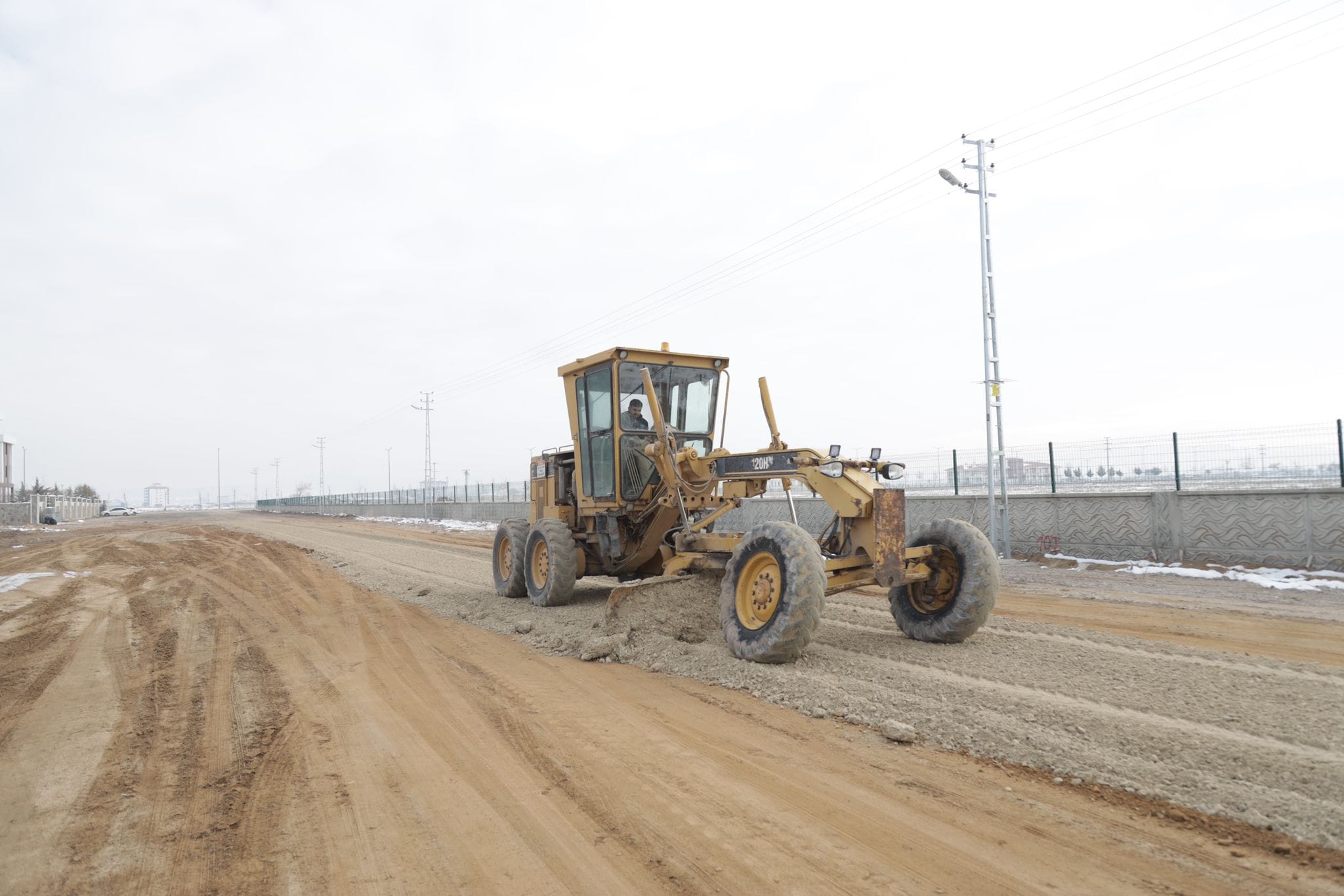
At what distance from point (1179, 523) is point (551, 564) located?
10.6 m

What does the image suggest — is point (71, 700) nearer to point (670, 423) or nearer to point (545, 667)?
point (545, 667)

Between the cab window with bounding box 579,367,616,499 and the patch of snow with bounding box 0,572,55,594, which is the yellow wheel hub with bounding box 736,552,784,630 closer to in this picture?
the cab window with bounding box 579,367,616,499

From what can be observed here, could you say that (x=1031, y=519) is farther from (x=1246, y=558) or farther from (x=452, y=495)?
(x=452, y=495)

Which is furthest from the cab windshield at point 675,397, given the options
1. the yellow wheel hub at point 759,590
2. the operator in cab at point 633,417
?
the yellow wheel hub at point 759,590

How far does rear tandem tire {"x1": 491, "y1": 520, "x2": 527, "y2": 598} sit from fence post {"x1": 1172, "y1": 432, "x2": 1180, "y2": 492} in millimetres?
11369

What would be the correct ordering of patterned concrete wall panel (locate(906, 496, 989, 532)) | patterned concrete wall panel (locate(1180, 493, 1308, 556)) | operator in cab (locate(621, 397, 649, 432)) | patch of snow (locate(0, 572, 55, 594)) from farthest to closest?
patterned concrete wall panel (locate(906, 496, 989, 532)) → patch of snow (locate(0, 572, 55, 594)) → patterned concrete wall panel (locate(1180, 493, 1308, 556)) → operator in cab (locate(621, 397, 649, 432))

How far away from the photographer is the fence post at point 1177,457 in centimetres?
1422

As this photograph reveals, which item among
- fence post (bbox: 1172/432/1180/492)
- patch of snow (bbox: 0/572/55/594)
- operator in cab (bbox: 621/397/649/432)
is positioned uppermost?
operator in cab (bbox: 621/397/649/432)

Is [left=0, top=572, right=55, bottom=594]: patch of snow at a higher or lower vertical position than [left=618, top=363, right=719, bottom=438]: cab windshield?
lower

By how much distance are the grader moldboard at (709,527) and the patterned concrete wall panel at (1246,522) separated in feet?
27.1

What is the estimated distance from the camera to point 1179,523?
531 inches

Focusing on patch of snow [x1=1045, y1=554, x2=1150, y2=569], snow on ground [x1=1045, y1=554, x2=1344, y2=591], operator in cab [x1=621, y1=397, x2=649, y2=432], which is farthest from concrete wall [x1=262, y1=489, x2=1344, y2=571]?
operator in cab [x1=621, y1=397, x2=649, y2=432]

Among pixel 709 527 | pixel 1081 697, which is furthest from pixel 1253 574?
pixel 1081 697

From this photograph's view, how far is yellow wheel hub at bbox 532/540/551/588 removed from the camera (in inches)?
425
